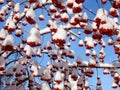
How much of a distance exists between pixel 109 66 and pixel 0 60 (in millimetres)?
2657

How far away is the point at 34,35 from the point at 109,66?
9.75 feet

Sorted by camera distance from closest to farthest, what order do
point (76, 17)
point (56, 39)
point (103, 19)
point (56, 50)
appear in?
point (103, 19) → point (56, 39) → point (76, 17) → point (56, 50)

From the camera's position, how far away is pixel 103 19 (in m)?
3.69

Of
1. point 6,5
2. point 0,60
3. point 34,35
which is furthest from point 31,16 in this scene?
point 6,5

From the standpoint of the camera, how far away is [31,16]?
432 cm

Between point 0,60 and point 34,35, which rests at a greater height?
point 34,35

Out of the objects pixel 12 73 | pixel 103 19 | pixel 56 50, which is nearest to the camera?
pixel 103 19

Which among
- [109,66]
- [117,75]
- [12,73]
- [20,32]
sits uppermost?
[20,32]

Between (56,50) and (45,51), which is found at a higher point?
(56,50)

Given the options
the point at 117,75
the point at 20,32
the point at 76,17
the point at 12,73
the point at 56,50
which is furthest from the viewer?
the point at 117,75

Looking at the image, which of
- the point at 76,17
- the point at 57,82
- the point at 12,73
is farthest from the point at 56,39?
the point at 12,73

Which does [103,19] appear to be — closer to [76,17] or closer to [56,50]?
[76,17]

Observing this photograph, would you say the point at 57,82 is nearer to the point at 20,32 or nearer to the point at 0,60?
the point at 0,60

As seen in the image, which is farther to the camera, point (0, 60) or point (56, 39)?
point (0, 60)
